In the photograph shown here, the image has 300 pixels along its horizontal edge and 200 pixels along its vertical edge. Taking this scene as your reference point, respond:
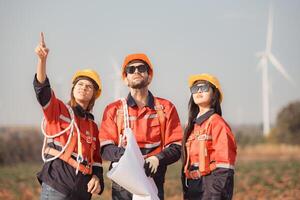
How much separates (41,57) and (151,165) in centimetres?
137

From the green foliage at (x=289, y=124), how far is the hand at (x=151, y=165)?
3598 centimetres

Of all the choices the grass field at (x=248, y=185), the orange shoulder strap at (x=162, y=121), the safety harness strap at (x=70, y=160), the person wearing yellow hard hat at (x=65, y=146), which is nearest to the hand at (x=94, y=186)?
the person wearing yellow hard hat at (x=65, y=146)

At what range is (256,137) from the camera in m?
45.1

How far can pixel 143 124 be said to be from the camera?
505 cm

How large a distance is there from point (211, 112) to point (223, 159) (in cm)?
55

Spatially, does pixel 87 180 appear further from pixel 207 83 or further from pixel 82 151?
pixel 207 83

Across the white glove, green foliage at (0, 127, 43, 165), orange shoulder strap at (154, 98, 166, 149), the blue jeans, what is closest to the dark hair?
orange shoulder strap at (154, 98, 166, 149)

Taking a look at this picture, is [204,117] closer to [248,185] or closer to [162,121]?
[162,121]

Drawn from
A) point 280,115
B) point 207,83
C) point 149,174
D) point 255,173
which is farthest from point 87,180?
point 280,115

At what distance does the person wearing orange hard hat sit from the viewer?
16.4 ft

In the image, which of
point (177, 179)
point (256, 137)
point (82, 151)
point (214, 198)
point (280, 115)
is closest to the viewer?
point (214, 198)

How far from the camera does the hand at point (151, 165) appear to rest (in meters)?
4.75

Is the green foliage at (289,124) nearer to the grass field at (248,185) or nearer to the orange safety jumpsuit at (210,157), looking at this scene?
the grass field at (248,185)

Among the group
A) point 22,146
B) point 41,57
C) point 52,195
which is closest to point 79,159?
point 52,195
